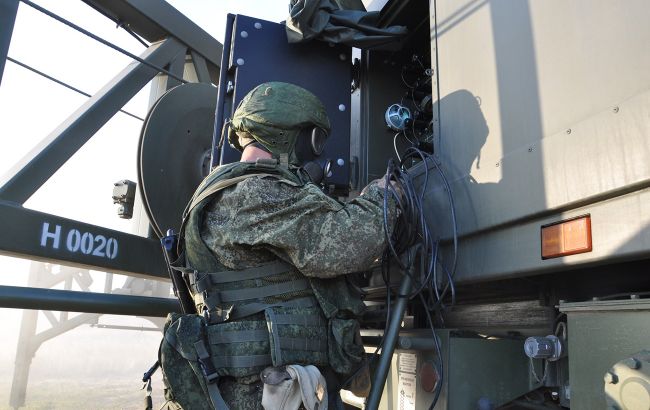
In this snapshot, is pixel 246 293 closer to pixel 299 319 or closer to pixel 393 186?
pixel 299 319

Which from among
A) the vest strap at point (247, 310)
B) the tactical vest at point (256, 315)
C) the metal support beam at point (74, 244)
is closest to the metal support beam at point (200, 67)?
the metal support beam at point (74, 244)

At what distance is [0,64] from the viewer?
7.53ft

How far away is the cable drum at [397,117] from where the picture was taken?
2.64m

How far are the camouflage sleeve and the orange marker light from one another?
0.51m

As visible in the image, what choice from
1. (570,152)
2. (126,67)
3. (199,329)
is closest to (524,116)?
(570,152)

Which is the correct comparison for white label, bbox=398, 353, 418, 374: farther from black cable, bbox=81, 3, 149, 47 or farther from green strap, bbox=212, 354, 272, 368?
black cable, bbox=81, 3, 149, 47

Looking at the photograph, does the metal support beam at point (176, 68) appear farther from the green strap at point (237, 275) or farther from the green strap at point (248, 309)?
the green strap at point (248, 309)

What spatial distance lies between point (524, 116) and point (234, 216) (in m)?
0.93

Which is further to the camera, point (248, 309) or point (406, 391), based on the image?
point (406, 391)

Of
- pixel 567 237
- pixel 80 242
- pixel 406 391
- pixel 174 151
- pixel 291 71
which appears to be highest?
pixel 291 71

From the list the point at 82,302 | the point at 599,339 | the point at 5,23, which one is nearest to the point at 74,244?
the point at 82,302

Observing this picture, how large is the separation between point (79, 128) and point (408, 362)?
77.9 inches

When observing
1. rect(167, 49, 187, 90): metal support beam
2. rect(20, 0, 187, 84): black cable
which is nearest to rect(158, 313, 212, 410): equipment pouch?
rect(20, 0, 187, 84): black cable

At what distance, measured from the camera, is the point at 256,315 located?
65.7 inches
